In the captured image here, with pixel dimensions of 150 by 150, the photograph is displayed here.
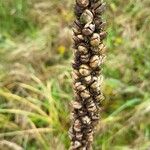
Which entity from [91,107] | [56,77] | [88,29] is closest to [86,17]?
[88,29]

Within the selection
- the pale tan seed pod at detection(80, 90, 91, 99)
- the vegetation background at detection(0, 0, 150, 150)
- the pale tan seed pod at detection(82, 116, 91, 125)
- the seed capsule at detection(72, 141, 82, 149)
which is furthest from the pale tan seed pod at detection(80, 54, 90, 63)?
the vegetation background at detection(0, 0, 150, 150)

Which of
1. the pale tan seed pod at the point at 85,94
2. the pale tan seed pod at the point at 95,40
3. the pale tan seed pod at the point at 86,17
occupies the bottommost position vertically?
the pale tan seed pod at the point at 85,94

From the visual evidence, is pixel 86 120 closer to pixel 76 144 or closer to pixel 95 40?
pixel 76 144

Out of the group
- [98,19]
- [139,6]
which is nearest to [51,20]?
[139,6]

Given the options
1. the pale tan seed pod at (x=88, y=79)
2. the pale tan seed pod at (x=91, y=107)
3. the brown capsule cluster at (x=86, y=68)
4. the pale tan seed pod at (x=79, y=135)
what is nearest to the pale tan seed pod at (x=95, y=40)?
the brown capsule cluster at (x=86, y=68)

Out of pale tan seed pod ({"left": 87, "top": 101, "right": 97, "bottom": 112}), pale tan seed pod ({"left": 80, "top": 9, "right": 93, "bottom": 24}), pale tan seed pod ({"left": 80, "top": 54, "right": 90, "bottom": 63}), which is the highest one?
pale tan seed pod ({"left": 80, "top": 9, "right": 93, "bottom": 24})

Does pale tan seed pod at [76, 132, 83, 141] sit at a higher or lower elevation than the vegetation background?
lower

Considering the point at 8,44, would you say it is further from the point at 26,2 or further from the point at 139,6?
the point at 139,6

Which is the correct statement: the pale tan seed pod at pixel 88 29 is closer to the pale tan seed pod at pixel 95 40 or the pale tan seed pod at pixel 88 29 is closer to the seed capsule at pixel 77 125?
the pale tan seed pod at pixel 95 40

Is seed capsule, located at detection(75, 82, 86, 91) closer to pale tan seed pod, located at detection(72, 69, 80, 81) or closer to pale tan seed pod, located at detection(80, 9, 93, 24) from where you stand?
pale tan seed pod, located at detection(72, 69, 80, 81)
